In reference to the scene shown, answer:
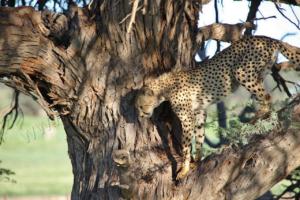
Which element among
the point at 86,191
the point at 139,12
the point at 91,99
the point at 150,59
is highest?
the point at 139,12

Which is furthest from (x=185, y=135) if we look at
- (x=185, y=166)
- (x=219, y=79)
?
(x=219, y=79)

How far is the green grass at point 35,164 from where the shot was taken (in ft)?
53.6

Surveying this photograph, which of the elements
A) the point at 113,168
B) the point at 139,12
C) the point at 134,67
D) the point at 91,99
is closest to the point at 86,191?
the point at 113,168

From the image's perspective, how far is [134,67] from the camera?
4680mm

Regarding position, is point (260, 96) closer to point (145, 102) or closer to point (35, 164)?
point (145, 102)

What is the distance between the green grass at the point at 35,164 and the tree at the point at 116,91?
9072 mm

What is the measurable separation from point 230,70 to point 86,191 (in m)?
1.43

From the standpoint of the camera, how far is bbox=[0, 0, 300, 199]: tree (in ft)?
14.3

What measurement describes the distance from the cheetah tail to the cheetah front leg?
2.79 feet

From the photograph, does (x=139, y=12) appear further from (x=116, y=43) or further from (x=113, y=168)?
(x=113, y=168)

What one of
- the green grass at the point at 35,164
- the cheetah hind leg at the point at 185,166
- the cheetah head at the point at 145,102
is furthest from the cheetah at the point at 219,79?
the green grass at the point at 35,164

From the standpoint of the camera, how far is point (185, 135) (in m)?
4.78

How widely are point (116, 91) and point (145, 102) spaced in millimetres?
231

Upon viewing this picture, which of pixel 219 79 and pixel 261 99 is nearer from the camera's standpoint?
pixel 261 99
